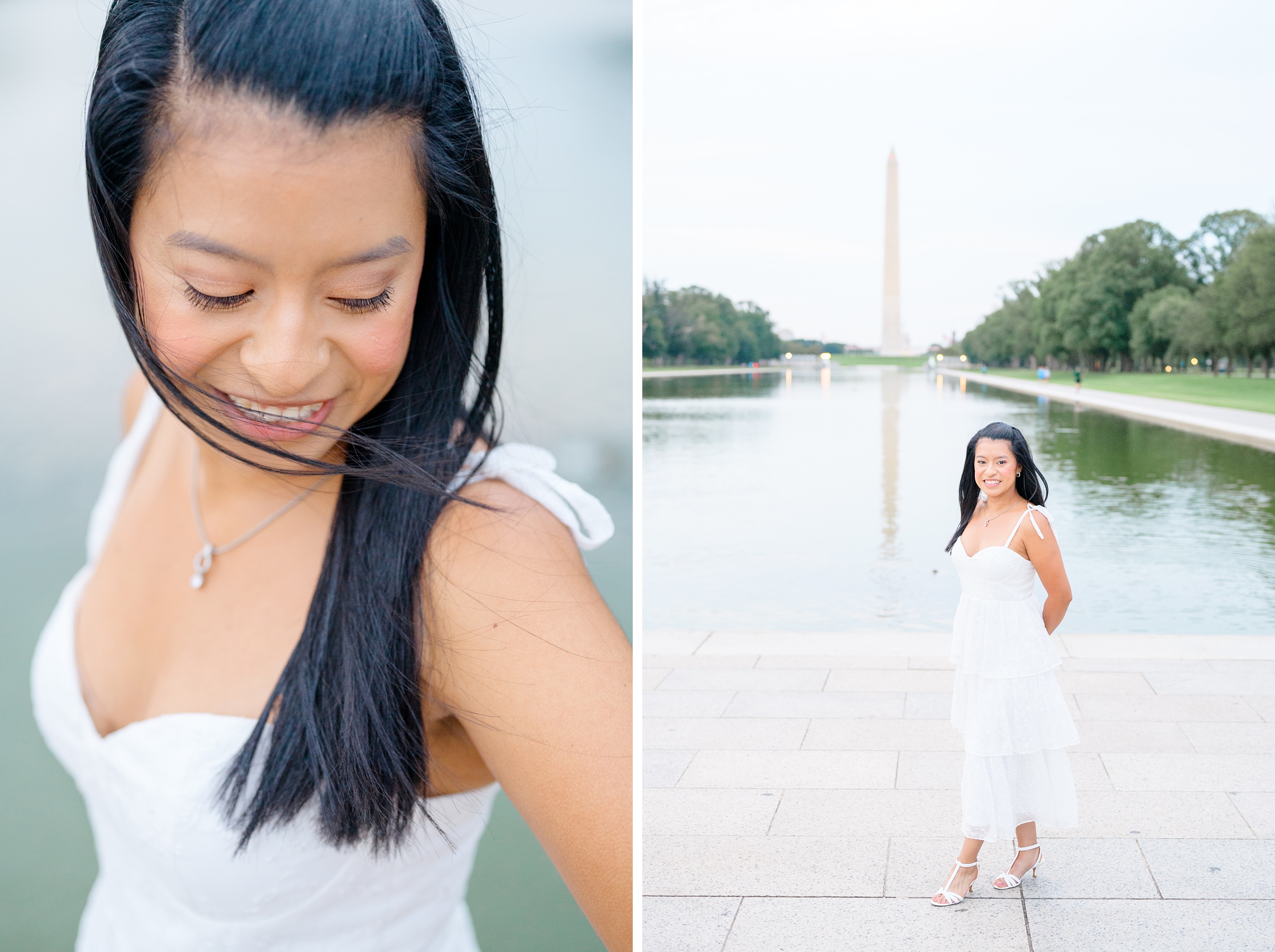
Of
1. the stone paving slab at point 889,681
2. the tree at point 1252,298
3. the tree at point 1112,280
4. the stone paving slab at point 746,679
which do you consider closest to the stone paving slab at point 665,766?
the stone paving slab at point 746,679

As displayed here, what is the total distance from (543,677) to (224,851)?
0.55 metres

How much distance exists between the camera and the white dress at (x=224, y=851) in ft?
5.25

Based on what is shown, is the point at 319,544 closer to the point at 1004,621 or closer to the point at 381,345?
the point at 381,345

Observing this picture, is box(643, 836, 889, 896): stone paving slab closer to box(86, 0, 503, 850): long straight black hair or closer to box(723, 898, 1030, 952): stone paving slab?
box(723, 898, 1030, 952): stone paving slab

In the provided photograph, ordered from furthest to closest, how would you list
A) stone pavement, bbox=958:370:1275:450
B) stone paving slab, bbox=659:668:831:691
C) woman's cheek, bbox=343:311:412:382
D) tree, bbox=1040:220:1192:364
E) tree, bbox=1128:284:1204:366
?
tree, bbox=1040:220:1192:364 → tree, bbox=1128:284:1204:366 → stone pavement, bbox=958:370:1275:450 → stone paving slab, bbox=659:668:831:691 → woman's cheek, bbox=343:311:412:382

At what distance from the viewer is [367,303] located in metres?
1.44

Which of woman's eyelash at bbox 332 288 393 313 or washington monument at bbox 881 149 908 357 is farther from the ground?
washington monument at bbox 881 149 908 357

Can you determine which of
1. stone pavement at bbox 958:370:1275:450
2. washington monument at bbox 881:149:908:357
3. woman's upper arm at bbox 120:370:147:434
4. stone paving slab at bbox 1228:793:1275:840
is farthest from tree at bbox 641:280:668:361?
washington monument at bbox 881:149:908:357

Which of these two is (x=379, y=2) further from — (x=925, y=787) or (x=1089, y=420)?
(x=1089, y=420)

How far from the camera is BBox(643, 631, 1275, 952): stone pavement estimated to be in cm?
326

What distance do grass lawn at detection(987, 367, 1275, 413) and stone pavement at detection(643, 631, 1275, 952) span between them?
1983cm

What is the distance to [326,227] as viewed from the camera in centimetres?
139

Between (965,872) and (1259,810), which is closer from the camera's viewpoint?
(965,872)

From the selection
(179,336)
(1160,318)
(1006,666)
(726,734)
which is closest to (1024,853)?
(1006,666)
